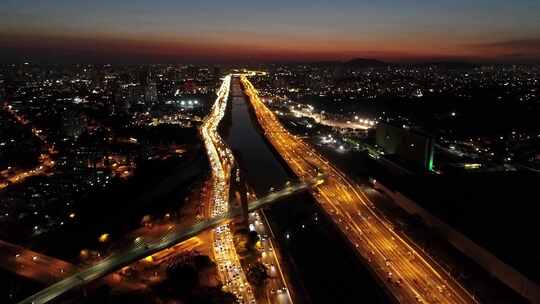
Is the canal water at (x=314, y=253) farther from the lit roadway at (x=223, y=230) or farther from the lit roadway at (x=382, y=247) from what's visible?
the lit roadway at (x=223, y=230)

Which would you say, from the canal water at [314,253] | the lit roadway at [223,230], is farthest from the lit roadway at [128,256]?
the canal water at [314,253]

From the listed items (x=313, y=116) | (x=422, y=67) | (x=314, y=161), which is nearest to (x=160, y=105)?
(x=313, y=116)

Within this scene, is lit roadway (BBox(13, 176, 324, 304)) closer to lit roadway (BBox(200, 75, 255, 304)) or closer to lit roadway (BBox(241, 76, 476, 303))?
lit roadway (BBox(200, 75, 255, 304))

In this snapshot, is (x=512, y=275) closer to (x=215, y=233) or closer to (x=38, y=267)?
(x=215, y=233)

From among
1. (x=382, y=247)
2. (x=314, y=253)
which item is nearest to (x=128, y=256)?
(x=314, y=253)

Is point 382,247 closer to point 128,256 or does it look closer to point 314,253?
point 314,253

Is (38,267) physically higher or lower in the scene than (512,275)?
lower

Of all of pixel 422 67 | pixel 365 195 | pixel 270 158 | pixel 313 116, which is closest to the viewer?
pixel 365 195
